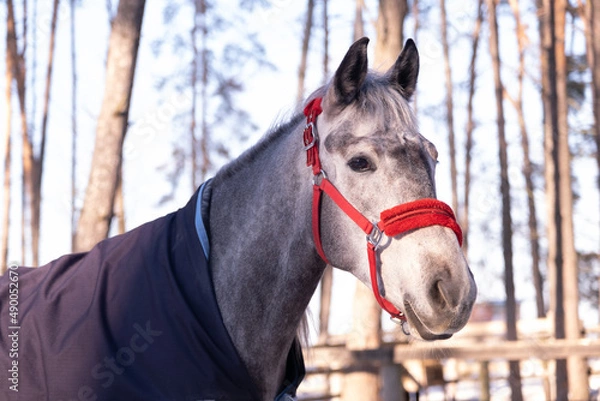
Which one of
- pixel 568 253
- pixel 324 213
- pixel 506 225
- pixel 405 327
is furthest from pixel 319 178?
pixel 506 225

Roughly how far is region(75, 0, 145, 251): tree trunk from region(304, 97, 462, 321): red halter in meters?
2.83

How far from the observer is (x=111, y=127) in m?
5.26

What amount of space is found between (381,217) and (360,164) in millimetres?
260

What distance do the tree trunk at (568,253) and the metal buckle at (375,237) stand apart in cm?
854

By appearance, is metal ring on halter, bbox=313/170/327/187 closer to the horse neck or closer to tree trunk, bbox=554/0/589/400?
the horse neck

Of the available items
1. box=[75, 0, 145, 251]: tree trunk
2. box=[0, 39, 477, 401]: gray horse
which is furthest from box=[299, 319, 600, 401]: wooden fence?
box=[75, 0, 145, 251]: tree trunk

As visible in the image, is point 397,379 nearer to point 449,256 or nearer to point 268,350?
point 268,350

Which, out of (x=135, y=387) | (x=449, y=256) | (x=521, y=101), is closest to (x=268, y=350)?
(x=135, y=387)

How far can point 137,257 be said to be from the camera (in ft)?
9.47

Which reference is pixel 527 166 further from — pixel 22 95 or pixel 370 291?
pixel 370 291

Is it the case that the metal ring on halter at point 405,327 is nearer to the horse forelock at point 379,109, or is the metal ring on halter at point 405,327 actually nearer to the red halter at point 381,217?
the red halter at point 381,217

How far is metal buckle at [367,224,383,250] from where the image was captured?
2533 millimetres

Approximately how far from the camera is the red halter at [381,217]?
8.02 feet

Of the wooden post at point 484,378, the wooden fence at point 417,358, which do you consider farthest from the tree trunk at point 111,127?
the wooden post at point 484,378
